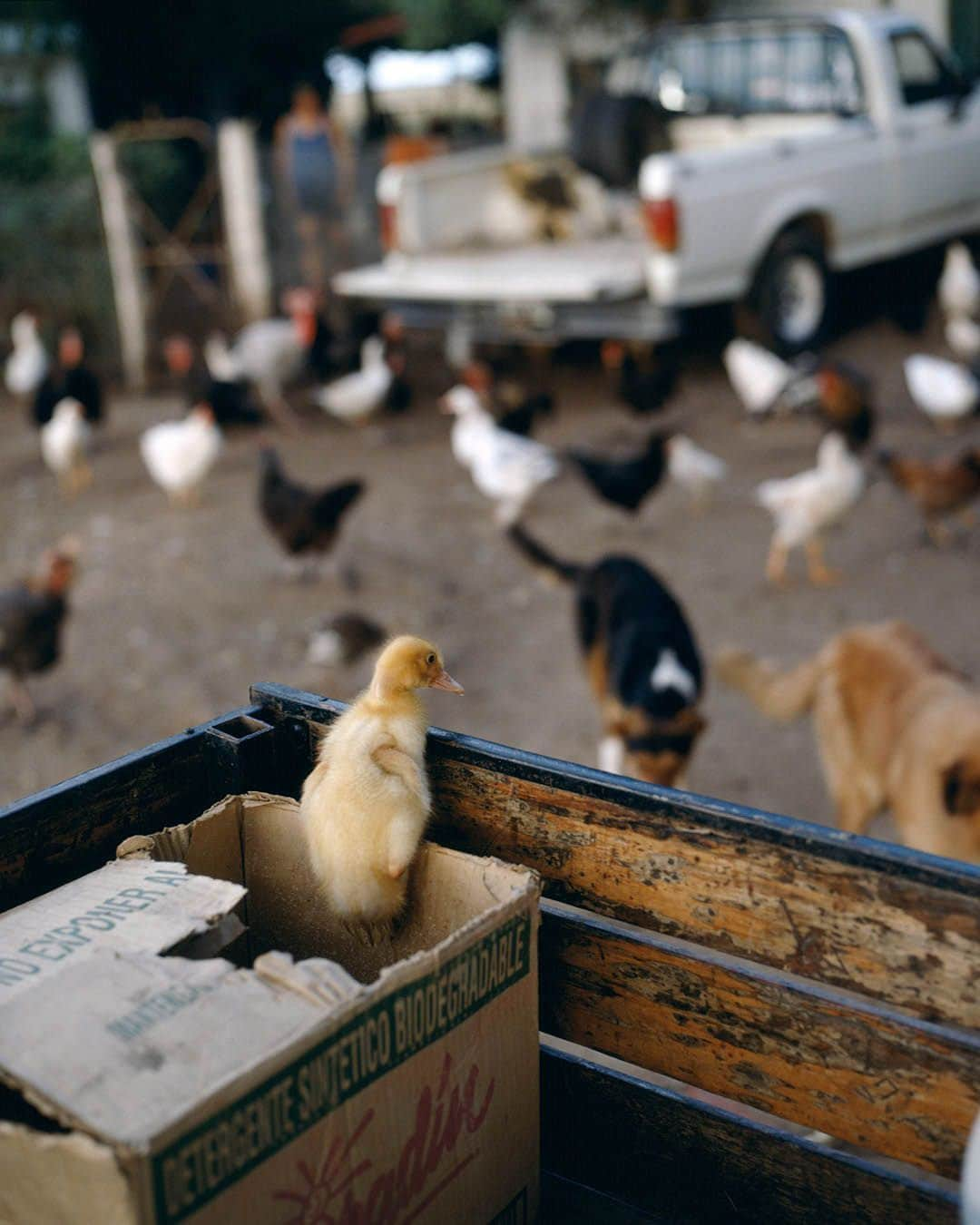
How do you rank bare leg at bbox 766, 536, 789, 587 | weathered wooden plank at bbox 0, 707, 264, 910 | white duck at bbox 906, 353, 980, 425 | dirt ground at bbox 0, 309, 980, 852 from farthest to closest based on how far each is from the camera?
white duck at bbox 906, 353, 980, 425 → bare leg at bbox 766, 536, 789, 587 → dirt ground at bbox 0, 309, 980, 852 → weathered wooden plank at bbox 0, 707, 264, 910

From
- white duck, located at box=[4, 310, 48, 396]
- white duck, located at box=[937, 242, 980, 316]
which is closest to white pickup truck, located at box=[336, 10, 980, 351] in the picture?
white duck, located at box=[937, 242, 980, 316]

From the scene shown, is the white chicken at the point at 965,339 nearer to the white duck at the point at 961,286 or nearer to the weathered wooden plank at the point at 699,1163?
the white duck at the point at 961,286

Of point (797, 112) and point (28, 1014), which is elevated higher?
point (797, 112)

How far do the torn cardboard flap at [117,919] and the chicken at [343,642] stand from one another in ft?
15.4

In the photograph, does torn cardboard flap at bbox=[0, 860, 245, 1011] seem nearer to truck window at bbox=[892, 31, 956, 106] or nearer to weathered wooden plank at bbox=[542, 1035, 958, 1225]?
weathered wooden plank at bbox=[542, 1035, 958, 1225]

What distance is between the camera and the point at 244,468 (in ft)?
36.2

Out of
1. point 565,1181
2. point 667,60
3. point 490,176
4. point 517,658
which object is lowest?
point 517,658

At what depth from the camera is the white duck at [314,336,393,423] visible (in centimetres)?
1140

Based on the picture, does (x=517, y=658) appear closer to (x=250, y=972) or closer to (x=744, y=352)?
(x=744, y=352)

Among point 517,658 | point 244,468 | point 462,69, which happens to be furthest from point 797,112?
point 462,69

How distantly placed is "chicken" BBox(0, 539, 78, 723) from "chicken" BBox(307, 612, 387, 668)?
133cm

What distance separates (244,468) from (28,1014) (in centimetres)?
939

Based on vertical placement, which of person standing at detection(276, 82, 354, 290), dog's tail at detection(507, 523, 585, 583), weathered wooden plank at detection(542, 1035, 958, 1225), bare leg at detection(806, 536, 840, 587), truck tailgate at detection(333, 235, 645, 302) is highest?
person standing at detection(276, 82, 354, 290)

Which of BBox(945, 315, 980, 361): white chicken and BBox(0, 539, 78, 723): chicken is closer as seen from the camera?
BBox(0, 539, 78, 723): chicken
